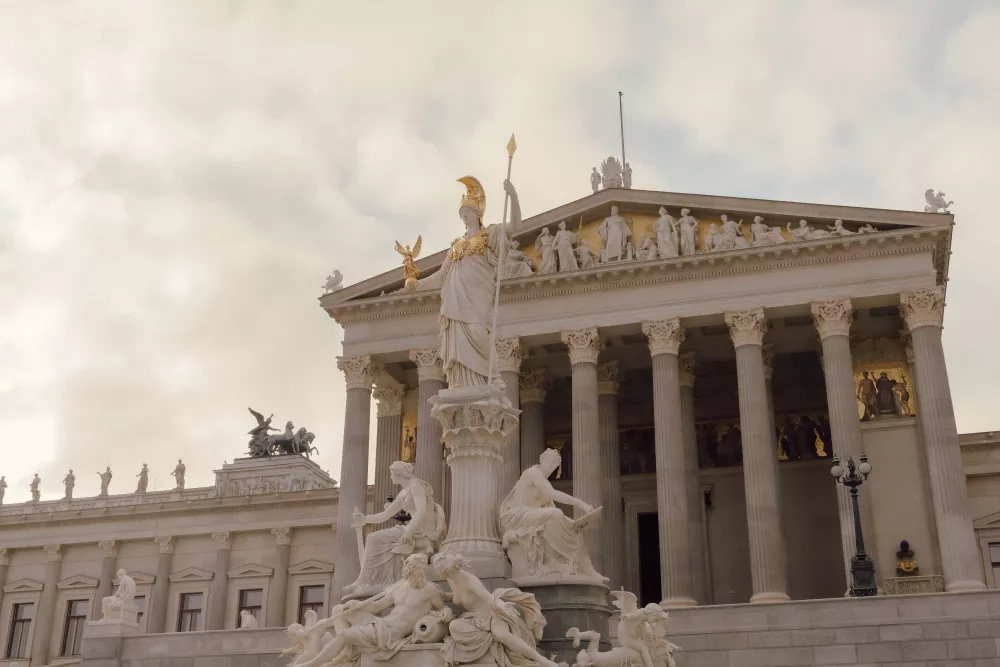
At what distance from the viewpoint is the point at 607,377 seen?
38688mm

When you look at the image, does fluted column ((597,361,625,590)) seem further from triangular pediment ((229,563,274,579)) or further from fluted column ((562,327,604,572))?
triangular pediment ((229,563,274,579))

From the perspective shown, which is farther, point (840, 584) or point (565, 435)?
point (565, 435)

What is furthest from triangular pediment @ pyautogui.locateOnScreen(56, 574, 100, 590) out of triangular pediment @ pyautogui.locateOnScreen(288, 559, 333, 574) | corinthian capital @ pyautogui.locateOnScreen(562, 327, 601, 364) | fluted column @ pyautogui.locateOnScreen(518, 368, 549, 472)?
corinthian capital @ pyautogui.locateOnScreen(562, 327, 601, 364)

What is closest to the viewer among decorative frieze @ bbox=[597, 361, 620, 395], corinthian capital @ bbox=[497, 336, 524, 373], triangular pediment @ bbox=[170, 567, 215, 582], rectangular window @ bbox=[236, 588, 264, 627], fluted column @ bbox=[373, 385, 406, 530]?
corinthian capital @ bbox=[497, 336, 524, 373]

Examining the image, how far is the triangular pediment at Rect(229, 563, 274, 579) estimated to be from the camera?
4853 centimetres

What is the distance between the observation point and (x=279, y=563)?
158 ft

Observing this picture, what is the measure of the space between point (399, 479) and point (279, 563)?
120 feet

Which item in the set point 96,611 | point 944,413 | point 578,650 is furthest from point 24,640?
point 578,650

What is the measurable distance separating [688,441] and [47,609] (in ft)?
112

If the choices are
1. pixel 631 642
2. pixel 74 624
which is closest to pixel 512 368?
pixel 631 642

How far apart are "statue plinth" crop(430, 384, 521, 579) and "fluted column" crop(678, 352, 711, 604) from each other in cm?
2009

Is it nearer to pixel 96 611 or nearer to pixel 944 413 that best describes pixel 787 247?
pixel 944 413

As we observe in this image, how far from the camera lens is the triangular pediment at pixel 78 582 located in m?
51.3

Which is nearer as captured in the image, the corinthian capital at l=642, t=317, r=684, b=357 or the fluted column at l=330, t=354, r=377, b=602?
the corinthian capital at l=642, t=317, r=684, b=357
